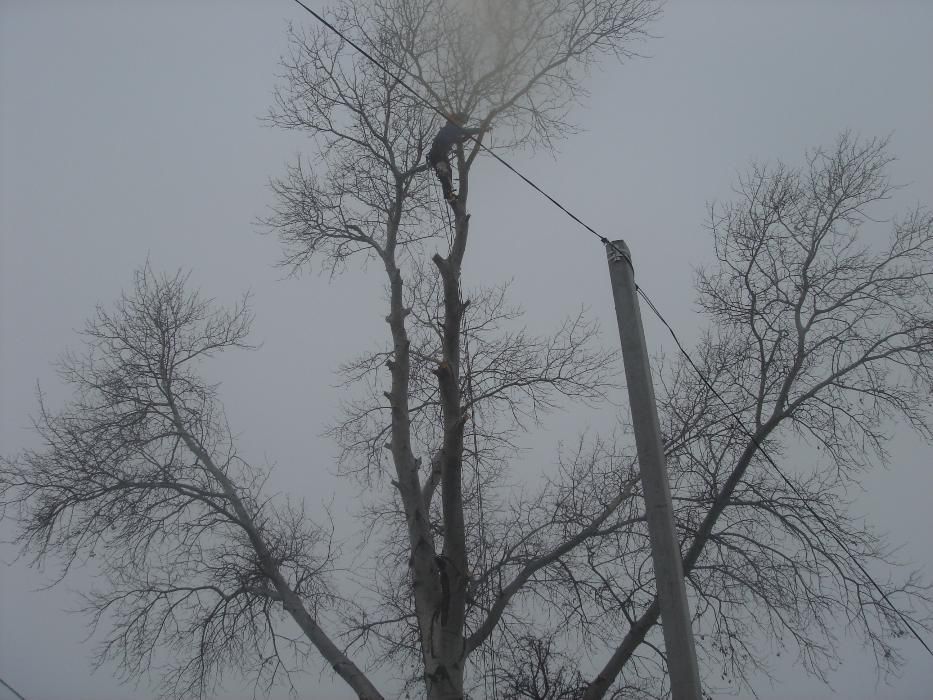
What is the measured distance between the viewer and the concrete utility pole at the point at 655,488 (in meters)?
4.92

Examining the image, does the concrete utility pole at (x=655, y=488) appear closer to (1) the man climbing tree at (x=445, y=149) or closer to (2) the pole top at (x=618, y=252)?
(2) the pole top at (x=618, y=252)

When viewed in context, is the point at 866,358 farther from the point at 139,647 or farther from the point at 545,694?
the point at 139,647

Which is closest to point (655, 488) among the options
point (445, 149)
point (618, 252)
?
point (618, 252)

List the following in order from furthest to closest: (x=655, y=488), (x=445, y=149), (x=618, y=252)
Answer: (x=445, y=149)
(x=618, y=252)
(x=655, y=488)

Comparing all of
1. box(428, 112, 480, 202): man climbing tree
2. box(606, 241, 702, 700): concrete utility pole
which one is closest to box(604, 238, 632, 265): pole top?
box(606, 241, 702, 700): concrete utility pole

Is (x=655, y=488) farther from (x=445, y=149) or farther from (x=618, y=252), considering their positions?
(x=445, y=149)

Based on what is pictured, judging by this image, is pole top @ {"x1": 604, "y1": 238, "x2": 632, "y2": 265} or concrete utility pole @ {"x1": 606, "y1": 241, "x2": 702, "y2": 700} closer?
concrete utility pole @ {"x1": 606, "y1": 241, "x2": 702, "y2": 700}

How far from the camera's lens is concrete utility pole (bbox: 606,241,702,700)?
4918mm

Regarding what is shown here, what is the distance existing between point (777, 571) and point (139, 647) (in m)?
7.30

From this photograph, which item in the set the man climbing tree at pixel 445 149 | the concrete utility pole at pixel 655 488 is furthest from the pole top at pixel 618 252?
Answer: the man climbing tree at pixel 445 149

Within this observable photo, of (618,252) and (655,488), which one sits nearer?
(655,488)

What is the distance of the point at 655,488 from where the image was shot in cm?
534

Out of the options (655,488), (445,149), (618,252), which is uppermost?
(445,149)

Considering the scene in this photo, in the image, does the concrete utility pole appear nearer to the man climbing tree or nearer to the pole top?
the pole top
